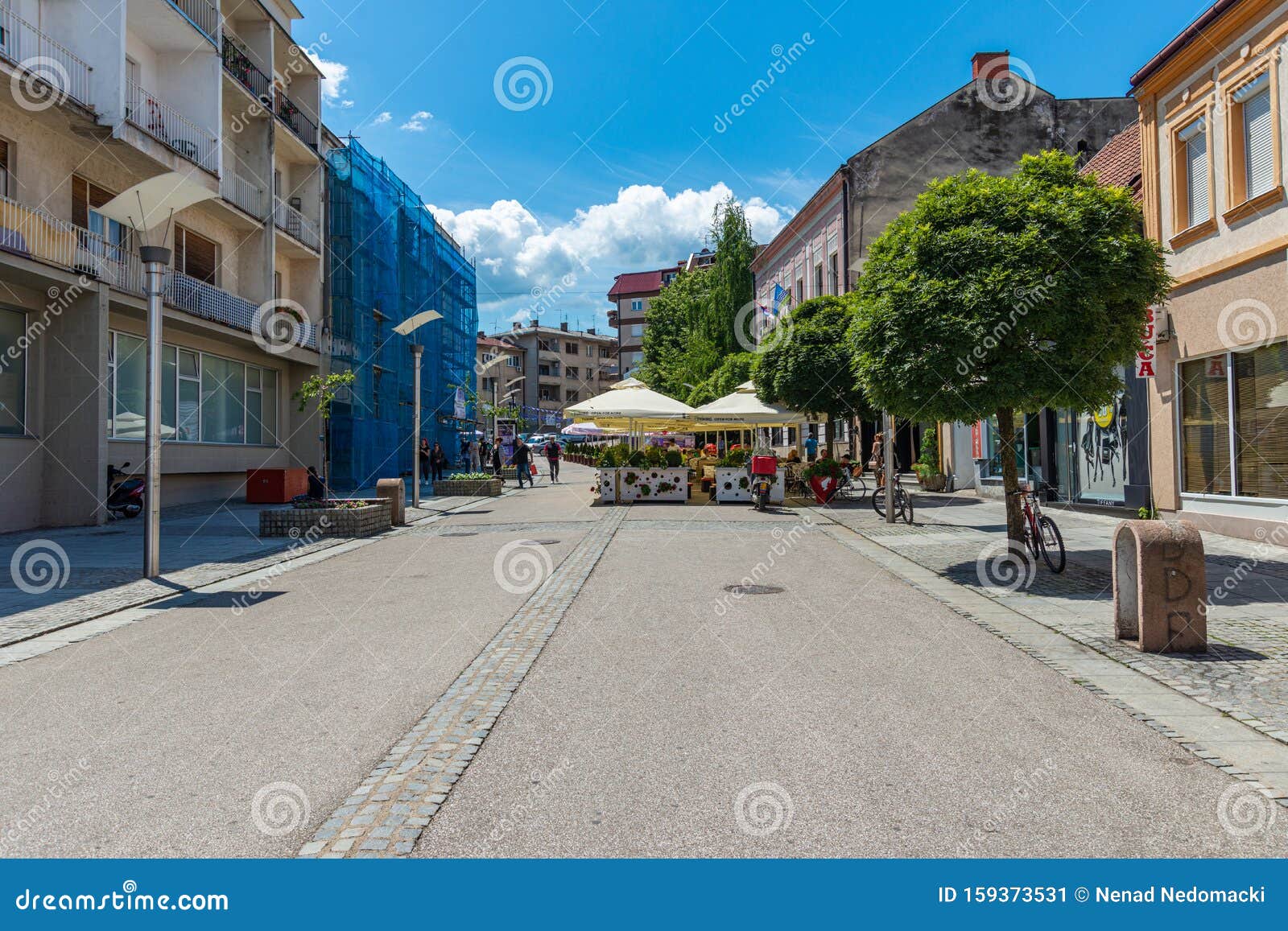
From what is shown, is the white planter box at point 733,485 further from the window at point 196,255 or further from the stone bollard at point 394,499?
the window at point 196,255

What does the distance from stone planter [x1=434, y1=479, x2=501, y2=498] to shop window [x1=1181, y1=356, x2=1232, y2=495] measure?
710 inches

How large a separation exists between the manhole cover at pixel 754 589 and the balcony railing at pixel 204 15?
20024 millimetres

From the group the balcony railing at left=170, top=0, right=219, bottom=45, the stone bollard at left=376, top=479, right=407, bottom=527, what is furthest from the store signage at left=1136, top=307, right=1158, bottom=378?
the balcony railing at left=170, top=0, right=219, bottom=45

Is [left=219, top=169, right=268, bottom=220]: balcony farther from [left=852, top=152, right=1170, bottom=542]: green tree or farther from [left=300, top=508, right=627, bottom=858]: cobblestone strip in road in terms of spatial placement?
[left=300, top=508, right=627, bottom=858]: cobblestone strip in road

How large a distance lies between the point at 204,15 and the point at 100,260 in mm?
8643

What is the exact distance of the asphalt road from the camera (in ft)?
11.2

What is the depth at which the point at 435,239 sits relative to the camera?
42.8 meters

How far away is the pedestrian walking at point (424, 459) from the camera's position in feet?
104

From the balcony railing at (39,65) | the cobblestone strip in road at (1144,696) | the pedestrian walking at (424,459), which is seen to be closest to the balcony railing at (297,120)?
the pedestrian walking at (424,459)

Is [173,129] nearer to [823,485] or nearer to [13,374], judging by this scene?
[13,374]

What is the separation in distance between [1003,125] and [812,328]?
14.3 meters

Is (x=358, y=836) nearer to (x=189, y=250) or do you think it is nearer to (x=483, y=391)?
Answer: (x=189, y=250)

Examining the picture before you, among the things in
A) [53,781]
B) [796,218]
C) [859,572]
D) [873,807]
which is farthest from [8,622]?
[796,218]

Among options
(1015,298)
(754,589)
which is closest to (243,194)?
(754,589)
